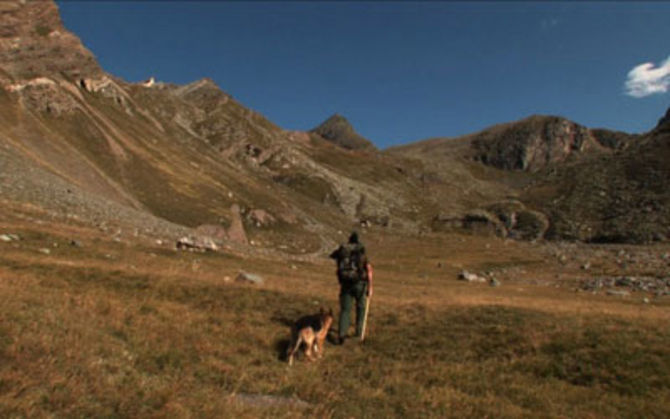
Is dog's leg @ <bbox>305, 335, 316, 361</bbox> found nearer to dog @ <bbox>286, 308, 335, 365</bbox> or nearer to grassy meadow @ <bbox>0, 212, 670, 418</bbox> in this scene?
dog @ <bbox>286, 308, 335, 365</bbox>

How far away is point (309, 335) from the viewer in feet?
40.1

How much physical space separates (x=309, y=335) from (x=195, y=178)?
6981cm

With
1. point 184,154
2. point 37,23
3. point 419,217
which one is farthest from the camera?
point 419,217

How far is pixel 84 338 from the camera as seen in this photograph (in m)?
9.90

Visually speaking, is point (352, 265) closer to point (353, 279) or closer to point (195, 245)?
point (353, 279)

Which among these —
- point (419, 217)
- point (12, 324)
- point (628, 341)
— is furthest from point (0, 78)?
point (419, 217)

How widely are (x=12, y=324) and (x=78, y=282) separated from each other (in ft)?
32.0

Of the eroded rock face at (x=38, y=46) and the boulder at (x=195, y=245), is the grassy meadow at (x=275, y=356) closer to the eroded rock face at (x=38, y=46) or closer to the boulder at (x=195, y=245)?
the boulder at (x=195, y=245)

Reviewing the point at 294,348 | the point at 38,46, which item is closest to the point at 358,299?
the point at 294,348

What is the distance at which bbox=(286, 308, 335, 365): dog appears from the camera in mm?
12047

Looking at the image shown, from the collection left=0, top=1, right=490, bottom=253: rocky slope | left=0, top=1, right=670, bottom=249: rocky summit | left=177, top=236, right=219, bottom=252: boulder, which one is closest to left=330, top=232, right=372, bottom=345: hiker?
left=177, top=236, right=219, bottom=252: boulder

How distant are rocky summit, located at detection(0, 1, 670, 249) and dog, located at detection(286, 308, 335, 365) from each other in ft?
107

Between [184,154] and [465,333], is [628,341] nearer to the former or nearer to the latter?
[465,333]

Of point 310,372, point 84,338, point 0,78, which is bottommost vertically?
point 310,372
